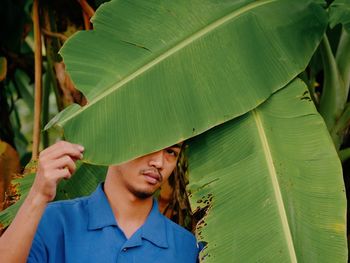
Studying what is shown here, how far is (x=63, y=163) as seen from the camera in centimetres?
169

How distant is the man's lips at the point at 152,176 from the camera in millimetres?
1945

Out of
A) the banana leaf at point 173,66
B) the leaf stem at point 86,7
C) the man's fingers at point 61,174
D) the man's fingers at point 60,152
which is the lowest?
the man's fingers at point 61,174

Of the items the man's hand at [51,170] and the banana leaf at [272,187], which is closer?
the man's hand at [51,170]

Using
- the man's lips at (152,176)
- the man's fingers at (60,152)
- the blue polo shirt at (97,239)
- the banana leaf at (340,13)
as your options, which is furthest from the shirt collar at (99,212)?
the banana leaf at (340,13)

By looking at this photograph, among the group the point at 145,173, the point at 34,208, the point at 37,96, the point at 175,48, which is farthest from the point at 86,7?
the point at 34,208

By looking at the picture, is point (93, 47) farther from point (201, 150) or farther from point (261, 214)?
point (261, 214)

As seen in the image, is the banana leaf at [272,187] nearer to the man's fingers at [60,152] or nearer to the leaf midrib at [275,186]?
the leaf midrib at [275,186]

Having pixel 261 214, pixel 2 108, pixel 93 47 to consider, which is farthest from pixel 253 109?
pixel 2 108

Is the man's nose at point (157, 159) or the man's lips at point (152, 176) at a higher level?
the man's nose at point (157, 159)

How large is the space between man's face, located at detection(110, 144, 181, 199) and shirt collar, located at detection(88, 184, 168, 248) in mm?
69

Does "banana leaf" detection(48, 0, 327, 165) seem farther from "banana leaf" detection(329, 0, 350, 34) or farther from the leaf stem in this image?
the leaf stem

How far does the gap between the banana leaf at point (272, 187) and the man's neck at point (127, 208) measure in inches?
6.5

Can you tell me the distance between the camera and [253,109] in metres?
2.22

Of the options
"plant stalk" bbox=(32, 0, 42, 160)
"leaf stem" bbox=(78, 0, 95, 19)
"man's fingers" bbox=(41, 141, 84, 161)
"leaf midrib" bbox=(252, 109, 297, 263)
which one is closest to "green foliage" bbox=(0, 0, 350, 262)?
"leaf midrib" bbox=(252, 109, 297, 263)
